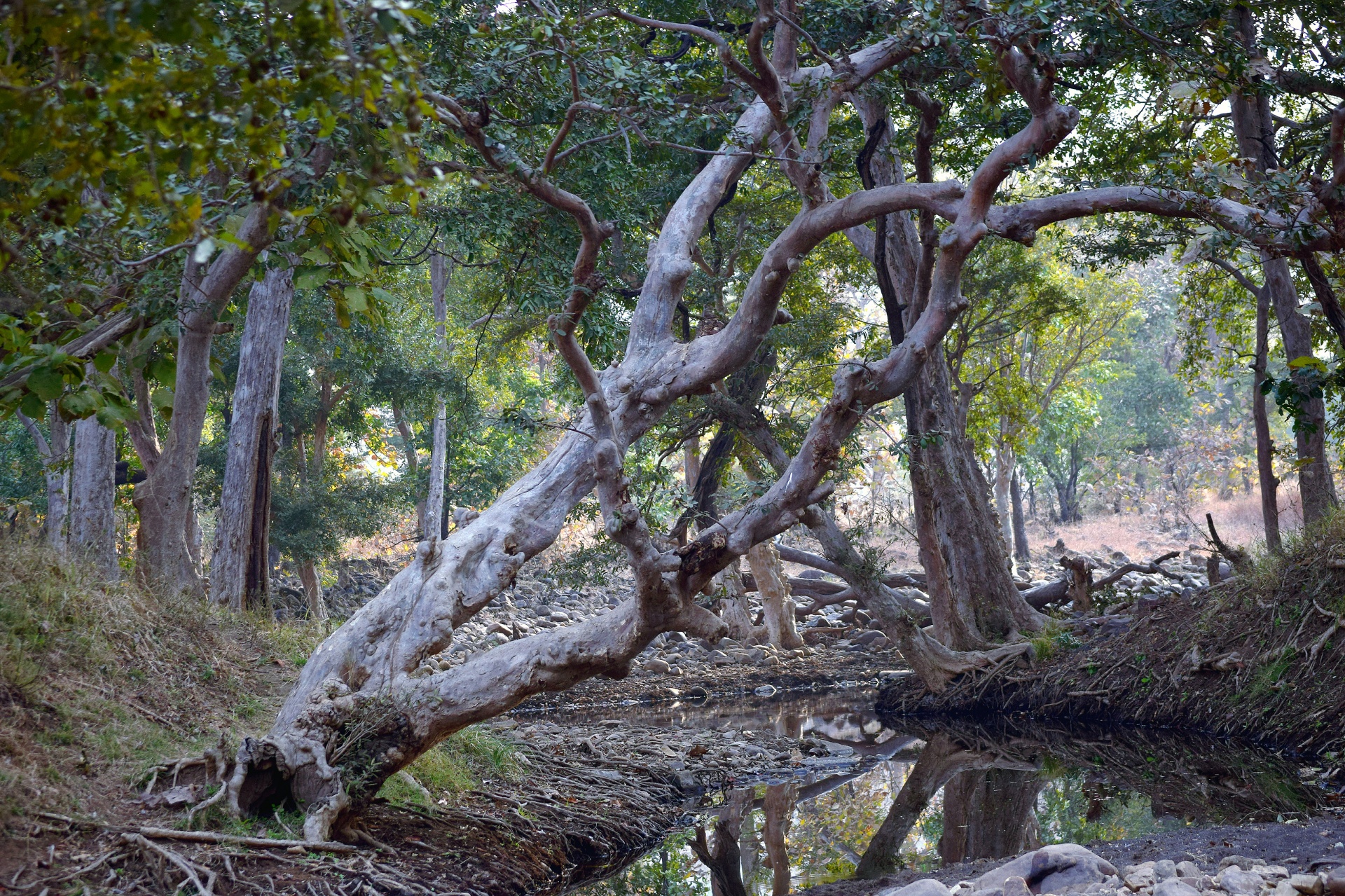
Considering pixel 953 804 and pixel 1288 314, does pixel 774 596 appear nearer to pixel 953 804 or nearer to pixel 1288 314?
pixel 953 804

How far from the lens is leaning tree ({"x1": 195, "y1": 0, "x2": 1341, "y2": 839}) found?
477 centimetres

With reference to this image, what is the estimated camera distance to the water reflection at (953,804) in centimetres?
588

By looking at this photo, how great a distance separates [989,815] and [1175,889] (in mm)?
3295

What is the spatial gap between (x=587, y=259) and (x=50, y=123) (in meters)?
2.98

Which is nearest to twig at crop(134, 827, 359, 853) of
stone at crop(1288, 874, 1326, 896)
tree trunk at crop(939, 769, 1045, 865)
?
tree trunk at crop(939, 769, 1045, 865)

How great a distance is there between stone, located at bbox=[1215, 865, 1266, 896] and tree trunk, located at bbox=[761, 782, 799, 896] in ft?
7.79

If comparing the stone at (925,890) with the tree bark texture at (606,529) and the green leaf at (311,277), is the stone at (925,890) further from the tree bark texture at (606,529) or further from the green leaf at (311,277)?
the green leaf at (311,277)

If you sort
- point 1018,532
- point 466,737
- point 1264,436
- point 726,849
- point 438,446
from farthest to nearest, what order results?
point 1018,532 → point 438,446 → point 1264,436 → point 466,737 → point 726,849

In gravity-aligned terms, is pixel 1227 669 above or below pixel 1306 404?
below

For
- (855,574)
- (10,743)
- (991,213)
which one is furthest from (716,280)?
(10,743)

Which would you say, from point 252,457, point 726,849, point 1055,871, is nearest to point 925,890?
point 1055,871

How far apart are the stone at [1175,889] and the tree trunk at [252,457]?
7.42 meters

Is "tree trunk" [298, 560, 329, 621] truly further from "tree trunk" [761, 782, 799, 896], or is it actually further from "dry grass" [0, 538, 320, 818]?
"tree trunk" [761, 782, 799, 896]

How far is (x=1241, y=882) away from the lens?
11.9 feet
